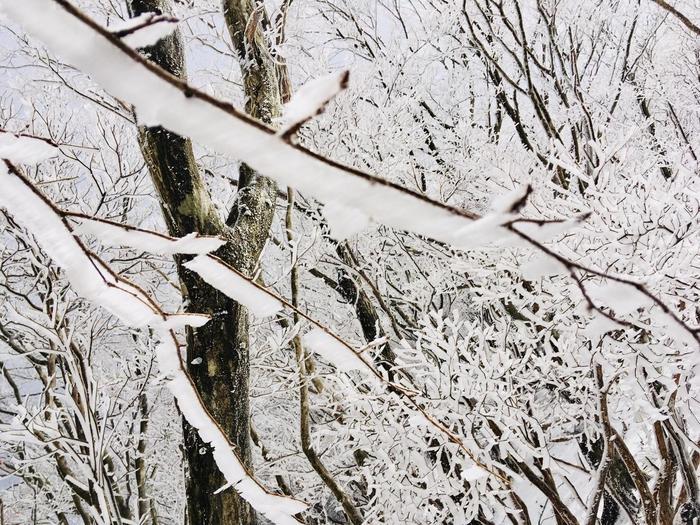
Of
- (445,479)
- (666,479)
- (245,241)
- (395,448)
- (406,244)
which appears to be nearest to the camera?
(245,241)

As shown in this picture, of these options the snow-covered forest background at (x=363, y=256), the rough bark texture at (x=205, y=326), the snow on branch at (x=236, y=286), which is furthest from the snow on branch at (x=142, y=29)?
the rough bark texture at (x=205, y=326)

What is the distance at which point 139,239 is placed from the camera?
0.68 meters

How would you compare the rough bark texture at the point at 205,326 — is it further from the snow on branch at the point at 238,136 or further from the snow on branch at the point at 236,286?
the snow on branch at the point at 238,136

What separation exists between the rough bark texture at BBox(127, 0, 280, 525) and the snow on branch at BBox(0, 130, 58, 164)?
1.48m

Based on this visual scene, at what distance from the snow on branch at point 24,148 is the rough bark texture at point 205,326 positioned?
1.48m

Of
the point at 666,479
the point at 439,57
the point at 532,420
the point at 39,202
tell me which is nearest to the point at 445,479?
the point at 532,420

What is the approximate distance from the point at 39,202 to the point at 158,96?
1.16 feet

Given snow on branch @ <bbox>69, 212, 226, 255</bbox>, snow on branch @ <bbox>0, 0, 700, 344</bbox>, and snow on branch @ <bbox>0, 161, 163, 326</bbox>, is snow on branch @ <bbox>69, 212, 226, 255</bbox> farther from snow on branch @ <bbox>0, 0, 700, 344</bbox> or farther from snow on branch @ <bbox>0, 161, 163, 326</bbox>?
snow on branch @ <bbox>0, 0, 700, 344</bbox>

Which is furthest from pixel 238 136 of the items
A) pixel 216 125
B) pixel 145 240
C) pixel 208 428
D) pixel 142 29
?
pixel 208 428

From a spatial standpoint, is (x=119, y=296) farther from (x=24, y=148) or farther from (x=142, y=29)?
(x=142, y=29)

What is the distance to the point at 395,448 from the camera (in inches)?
169

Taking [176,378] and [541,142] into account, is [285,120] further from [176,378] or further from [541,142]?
[541,142]

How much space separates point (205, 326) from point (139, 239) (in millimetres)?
1521

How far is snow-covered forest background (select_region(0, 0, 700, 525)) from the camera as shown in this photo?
0.42m
